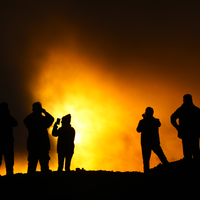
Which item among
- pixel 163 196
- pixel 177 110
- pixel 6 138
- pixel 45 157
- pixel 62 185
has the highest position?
pixel 177 110

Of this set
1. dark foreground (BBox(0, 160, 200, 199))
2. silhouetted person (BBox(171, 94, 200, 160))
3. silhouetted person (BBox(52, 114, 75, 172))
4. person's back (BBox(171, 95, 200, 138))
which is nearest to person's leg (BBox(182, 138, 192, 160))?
silhouetted person (BBox(171, 94, 200, 160))

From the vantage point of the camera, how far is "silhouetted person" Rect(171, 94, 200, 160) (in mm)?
11055

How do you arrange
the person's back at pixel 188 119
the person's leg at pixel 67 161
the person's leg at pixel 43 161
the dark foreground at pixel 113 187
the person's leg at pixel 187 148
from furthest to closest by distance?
1. the person's leg at pixel 67 161
2. the person's back at pixel 188 119
3. the person's leg at pixel 187 148
4. the person's leg at pixel 43 161
5. the dark foreground at pixel 113 187

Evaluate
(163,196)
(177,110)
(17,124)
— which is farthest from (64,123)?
(163,196)

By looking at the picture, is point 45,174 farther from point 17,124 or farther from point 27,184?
point 17,124

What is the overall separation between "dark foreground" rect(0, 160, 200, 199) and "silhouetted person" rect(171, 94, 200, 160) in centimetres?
72

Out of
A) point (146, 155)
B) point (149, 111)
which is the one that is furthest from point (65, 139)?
point (149, 111)

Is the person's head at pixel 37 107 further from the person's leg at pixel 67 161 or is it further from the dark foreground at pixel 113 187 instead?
the person's leg at pixel 67 161

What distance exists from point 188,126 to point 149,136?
2.17 m

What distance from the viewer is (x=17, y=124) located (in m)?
11.5

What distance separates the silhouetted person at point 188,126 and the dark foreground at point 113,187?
718 mm

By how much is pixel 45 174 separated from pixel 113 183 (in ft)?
9.24

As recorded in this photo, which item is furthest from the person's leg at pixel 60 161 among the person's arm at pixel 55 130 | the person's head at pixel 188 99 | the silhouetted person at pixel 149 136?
the person's head at pixel 188 99

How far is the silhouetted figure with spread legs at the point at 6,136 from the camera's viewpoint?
36.8ft
